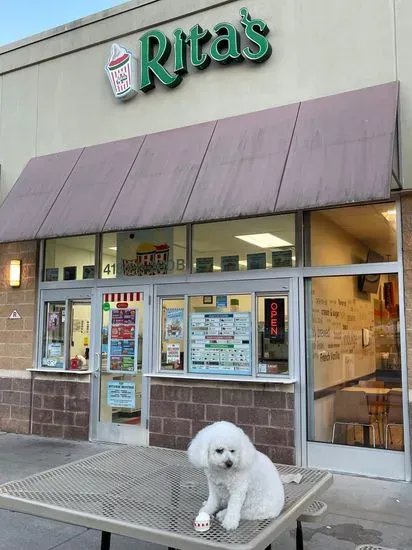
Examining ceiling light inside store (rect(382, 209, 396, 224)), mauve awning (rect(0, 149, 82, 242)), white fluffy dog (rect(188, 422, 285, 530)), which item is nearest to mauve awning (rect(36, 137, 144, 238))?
mauve awning (rect(0, 149, 82, 242))

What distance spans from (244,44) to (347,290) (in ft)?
11.2

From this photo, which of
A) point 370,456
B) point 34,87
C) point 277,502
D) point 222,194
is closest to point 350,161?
point 222,194

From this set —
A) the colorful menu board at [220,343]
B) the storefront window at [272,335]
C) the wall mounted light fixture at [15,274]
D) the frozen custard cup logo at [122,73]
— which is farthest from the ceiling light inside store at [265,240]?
the wall mounted light fixture at [15,274]

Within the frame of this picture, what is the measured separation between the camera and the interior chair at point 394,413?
5.84 meters

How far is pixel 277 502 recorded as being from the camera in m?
2.74

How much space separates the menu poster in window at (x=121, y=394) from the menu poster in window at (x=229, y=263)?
2.09 m

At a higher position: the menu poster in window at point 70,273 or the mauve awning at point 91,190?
the mauve awning at point 91,190

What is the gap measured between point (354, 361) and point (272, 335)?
1.05 metres

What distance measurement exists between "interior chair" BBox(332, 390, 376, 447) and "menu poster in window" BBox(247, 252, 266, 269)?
181cm

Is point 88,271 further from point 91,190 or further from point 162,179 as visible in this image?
point 162,179

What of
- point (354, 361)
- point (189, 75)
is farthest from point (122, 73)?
point (354, 361)

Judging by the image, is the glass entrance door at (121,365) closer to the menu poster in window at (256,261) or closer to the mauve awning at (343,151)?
the menu poster in window at (256,261)

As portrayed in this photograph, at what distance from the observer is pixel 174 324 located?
7.14 metres

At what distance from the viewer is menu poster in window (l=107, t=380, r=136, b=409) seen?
7.34 metres
